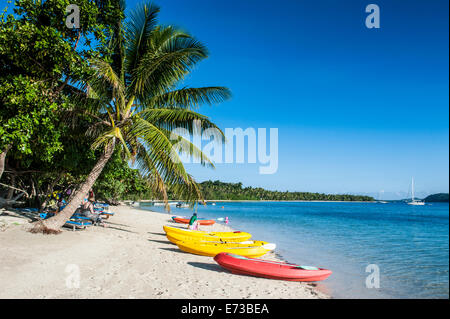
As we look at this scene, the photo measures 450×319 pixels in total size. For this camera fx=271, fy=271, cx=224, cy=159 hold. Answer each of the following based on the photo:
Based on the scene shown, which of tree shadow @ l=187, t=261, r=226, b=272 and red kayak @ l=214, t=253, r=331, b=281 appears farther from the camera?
tree shadow @ l=187, t=261, r=226, b=272

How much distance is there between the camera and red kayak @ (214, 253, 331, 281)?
786cm

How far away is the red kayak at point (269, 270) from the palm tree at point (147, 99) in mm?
2391

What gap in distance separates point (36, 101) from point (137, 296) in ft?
20.1

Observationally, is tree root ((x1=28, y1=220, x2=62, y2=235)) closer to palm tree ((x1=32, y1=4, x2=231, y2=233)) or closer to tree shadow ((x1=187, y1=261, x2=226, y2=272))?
palm tree ((x1=32, y1=4, x2=231, y2=233))

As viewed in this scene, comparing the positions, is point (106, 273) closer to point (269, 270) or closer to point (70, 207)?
point (70, 207)

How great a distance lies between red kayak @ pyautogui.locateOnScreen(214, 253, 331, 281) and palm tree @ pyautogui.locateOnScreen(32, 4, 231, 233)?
2391 millimetres

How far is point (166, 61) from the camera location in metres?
9.64

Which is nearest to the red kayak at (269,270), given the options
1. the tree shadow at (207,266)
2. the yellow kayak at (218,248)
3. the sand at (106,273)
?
the sand at (106,273)

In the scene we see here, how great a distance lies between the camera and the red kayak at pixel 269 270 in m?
7.86

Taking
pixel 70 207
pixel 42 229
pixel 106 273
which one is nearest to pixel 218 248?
pixel 106 273

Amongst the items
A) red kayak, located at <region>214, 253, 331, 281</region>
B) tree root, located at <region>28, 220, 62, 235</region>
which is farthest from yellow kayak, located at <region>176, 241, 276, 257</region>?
tree root, located at <region>28, 220, 62, 235</region>

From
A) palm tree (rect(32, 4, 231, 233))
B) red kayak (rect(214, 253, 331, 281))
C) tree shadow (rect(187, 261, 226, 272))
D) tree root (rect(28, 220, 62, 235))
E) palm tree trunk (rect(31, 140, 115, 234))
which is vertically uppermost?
palm tree (rect(32, 4, 231, 233))

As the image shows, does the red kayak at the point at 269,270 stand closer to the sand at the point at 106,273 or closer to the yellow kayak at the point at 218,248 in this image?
the sand at the point at 106,273
